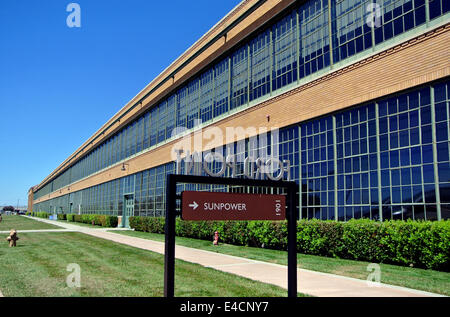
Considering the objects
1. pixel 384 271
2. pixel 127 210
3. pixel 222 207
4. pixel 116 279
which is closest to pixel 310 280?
pixel 384 271

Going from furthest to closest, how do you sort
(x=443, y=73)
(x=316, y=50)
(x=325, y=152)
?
(x=316, y=50) → (x=325, y=152) → (x=443, y=73)

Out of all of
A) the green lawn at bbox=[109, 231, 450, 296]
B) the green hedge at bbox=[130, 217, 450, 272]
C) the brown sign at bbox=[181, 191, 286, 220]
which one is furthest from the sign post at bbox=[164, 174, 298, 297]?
the green hedge at bbox=[130, 217, 450, 272]

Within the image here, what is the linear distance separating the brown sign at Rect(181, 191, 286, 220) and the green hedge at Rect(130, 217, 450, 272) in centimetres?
570

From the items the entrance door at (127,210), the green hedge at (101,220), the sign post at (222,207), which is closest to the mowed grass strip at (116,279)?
the sign post at (222,207)

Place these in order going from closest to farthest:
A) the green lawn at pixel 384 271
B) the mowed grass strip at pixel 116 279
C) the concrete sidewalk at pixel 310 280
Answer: the concrete sidewalk at pixel 310 280 < the mowed grass strip at pixel 116 279 < the green lawn at pixel 384 271

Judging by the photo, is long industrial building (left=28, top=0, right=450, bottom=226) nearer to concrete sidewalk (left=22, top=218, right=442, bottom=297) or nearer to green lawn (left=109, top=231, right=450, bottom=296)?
green lawn (left=109, top=231, right=450, bottom=296)

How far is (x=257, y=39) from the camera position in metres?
20.9

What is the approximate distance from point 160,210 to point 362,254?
22.2 meters

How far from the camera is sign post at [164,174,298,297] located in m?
5.77

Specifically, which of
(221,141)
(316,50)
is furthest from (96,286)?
(221,141)

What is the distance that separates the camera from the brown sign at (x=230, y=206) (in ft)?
19.8

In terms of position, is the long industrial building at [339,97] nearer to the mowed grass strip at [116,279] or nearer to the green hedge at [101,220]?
the mowed grass strip at [116,279]

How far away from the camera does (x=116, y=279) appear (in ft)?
31.2
